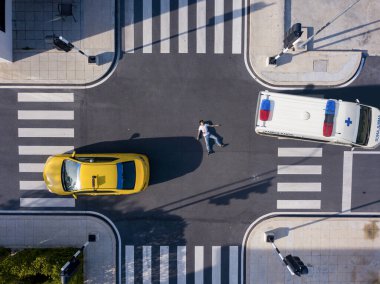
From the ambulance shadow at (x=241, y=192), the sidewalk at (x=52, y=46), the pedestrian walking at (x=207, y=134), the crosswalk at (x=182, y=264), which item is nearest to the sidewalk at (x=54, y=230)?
the crosswalk at (x=182, y=264)

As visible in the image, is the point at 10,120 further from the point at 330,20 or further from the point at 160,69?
the point at 330,20

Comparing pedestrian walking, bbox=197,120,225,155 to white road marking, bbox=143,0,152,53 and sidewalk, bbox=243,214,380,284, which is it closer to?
white road marking, bbox=143,0,152,53

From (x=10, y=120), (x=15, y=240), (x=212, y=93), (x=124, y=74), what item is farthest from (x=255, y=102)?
(x=15, y=240)

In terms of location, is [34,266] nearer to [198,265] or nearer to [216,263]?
[198,265]

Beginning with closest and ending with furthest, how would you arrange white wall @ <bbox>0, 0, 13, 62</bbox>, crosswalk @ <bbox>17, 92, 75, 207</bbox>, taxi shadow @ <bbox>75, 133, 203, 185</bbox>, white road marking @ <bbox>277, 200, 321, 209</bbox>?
white wall @ <bbox>0, 0, 13, 62</bbox>
crosswalk @ <bbox>17, 92, 75, 207</bbox>
taxi shadow @ <bbox>75, 133, 203, 185</bbox>
white road marking @ <bbox>277, 200, 321, 209</bbox>

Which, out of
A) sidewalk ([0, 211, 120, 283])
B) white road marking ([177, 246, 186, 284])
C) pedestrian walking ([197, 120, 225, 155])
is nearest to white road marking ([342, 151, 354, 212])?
pedestrian walking ([197, 120, 225, 155])
